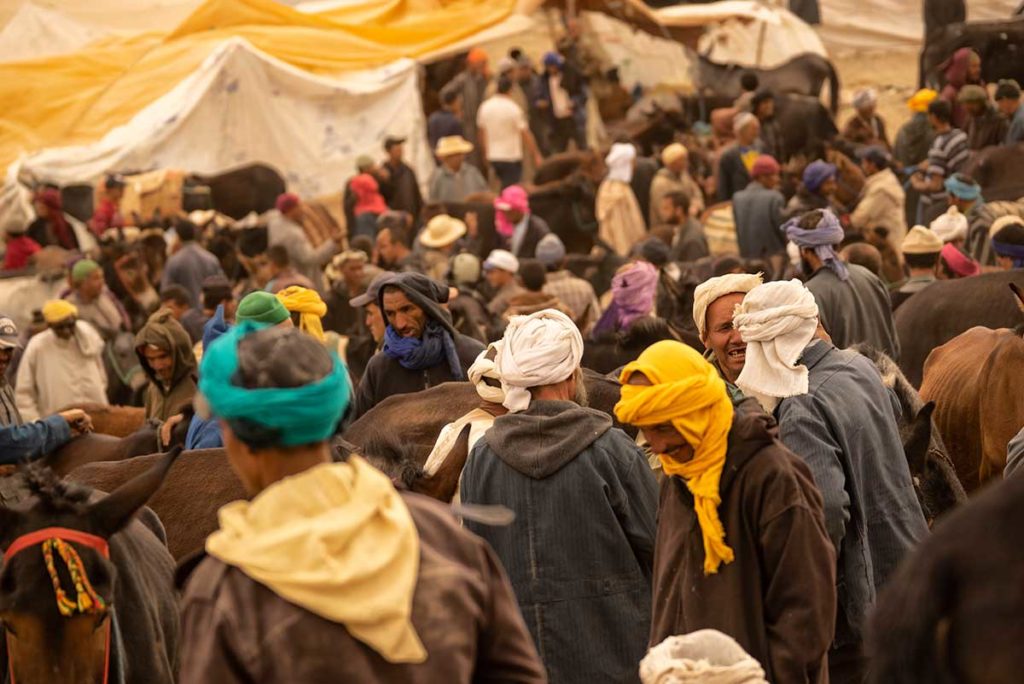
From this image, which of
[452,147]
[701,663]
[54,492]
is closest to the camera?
[701,663]

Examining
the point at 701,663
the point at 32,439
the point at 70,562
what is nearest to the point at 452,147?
the point at 32,439

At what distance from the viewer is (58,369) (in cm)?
1370

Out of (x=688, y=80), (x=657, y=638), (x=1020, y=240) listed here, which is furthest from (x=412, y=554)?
(x=688, y=80)

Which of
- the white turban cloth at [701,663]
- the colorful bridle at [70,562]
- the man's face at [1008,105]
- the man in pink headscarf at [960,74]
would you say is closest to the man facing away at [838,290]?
the white turban cloth at [701,663]

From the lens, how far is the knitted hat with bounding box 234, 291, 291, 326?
8.36 m

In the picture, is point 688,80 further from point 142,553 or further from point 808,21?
point 142,553

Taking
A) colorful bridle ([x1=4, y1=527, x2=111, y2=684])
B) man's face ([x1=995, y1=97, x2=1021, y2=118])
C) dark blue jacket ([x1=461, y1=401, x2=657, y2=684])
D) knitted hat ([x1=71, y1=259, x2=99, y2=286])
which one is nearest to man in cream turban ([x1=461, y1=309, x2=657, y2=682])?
dark blue jacket ([x1=461, y1=401, x2=657, y2=684])

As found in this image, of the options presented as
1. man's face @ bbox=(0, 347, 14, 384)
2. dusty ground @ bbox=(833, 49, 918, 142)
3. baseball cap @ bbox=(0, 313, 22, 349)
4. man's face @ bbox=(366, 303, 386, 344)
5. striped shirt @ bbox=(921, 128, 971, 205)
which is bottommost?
dusty ground @ bbox=(833, 49, 918, 142)

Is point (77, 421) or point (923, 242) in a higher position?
point (77, 421)

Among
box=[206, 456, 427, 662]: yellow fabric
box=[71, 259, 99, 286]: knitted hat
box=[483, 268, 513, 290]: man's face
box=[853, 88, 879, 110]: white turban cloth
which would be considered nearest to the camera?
box=[206, 456, 427, 662]: yellow fabric

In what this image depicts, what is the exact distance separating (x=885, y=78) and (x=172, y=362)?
72.7ft

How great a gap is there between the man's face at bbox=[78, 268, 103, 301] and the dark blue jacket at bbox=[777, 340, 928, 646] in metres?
10.6

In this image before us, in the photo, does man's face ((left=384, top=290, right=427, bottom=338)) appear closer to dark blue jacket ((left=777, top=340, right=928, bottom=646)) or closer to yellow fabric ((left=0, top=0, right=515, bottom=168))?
dark blue jacket ((left=777, top=340, right=928, bottom=646))

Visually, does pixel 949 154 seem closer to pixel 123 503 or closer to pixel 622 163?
pixel 622 163
